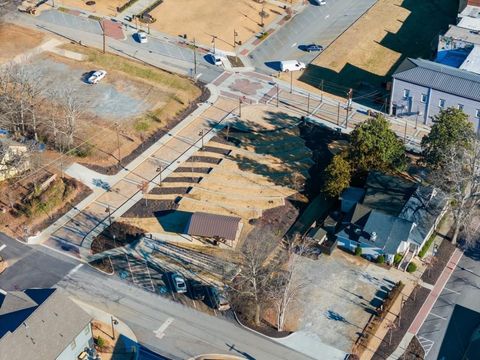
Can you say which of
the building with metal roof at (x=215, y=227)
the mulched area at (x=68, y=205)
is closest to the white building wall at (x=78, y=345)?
the building with metal roof at (x=215, y=227)

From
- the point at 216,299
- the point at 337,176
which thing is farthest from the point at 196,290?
the point at 337,176

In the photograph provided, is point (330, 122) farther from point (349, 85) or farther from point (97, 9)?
point (97, 9)

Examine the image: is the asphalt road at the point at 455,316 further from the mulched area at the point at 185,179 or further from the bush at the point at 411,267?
the mulched area at the point at 185,179

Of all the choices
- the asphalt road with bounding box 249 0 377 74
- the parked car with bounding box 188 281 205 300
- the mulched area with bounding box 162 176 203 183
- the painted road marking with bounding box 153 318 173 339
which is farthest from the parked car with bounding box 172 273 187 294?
the asphalt road with bounding box 249 0 377 74

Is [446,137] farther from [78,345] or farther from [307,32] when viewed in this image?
[78,345]

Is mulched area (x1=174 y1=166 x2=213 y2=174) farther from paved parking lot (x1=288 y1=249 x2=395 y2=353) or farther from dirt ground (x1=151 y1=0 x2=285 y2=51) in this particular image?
dirt ground (x1=151 y1=0 x2=285 y2=51)

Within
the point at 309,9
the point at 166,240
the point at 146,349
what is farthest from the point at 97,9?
the point at 146,349

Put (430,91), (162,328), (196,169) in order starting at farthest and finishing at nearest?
(430,91)
(196,169)
(162,328)
